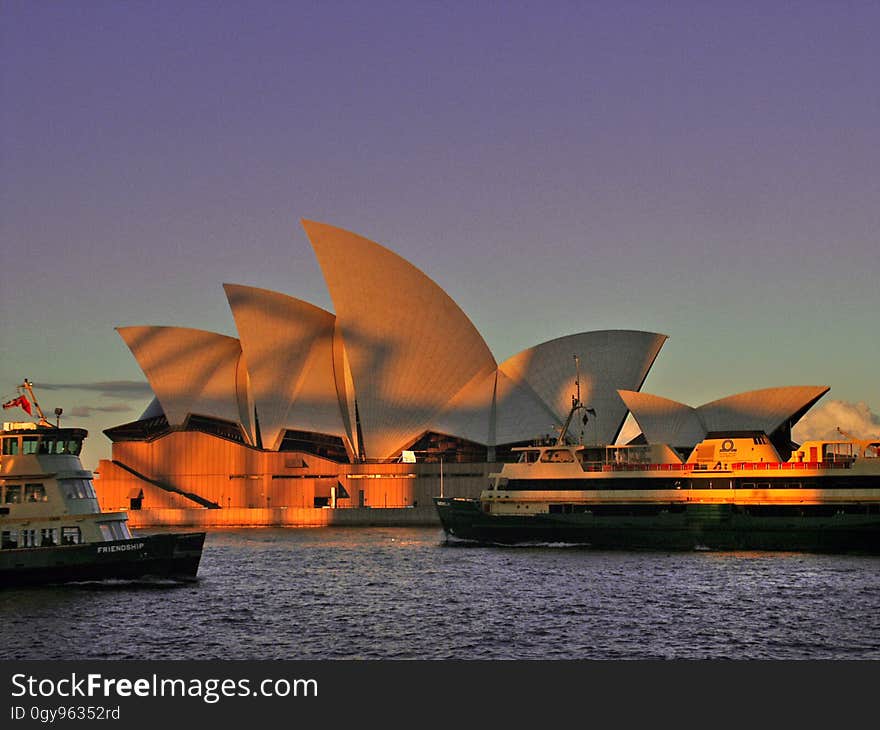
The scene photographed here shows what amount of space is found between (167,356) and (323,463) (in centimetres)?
1436

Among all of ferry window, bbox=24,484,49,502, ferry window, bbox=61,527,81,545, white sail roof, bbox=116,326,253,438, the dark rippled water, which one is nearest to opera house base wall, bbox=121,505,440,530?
white sail roof, bbox=116,326,253,438

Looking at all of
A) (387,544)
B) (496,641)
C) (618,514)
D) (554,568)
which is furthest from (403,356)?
(496,641)

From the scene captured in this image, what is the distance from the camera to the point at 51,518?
33938mm

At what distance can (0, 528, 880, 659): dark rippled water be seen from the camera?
25.1 metres

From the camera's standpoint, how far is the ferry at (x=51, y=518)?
33750 mm

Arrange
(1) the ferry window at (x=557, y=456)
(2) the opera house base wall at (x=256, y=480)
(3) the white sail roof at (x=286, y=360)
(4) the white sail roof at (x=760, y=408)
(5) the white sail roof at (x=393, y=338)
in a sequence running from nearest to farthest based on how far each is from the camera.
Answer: (1) the ferry window at (x=557, y=456) → (4) the white sail roof at (x=760, y=408) → (5) the white sail roof at (x=393, y=338) → (3) the white sail roof at (x=286, y=360) → (2) the opera house base wall at (x=256, y=480)

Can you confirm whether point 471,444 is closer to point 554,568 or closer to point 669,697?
point 554,568

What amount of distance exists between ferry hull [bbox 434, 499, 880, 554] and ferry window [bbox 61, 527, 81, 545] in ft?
75.5

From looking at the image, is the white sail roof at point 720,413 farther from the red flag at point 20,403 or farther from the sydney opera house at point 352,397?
the red flag at point 20,403

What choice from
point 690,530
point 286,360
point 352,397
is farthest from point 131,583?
point 352,397

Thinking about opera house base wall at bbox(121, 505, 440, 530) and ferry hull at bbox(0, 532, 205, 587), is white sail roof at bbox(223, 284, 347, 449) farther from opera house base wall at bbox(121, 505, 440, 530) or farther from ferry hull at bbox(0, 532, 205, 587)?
ferry hull at bbox(0, 532, 205, 587)

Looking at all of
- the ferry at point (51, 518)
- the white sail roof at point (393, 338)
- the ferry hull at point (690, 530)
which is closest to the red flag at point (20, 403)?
the ferry at point (51, 518)

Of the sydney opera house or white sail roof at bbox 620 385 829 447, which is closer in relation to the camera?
white sail roof at bbox 620 385 829 447

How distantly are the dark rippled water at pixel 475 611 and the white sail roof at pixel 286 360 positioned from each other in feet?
128
